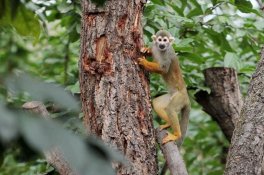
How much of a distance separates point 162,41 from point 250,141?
4.06 feet

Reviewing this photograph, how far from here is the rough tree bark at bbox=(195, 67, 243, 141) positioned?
4078mm

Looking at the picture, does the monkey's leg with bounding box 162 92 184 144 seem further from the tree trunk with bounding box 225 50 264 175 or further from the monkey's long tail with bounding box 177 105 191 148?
the tree trunk with bounding box 225 50 264 175

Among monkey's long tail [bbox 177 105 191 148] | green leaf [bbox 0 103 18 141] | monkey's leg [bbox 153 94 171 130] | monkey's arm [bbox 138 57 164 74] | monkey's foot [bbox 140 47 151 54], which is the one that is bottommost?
monkey's long tail [bbox 177 105 191 148]

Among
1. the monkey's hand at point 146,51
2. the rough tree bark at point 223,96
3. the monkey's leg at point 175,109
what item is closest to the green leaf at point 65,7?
the monkey's hand at point 146,51

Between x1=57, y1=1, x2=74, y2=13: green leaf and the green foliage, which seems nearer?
the green foliage

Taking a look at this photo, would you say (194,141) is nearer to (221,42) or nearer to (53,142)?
→ (221,42)

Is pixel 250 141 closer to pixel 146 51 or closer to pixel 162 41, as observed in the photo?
pixel 146 51

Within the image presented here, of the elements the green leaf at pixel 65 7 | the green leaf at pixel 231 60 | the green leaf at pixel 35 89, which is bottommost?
the green leaf at pixel 231 60

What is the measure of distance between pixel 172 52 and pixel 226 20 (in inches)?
19.1

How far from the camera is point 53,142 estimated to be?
48 centimetres

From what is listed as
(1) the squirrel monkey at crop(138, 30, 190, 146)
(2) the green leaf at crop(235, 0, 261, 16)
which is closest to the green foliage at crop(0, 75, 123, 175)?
(1) the squirrel monkey at crop(138, 30, 190, 146)

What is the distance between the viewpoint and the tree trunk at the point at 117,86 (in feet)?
8.05

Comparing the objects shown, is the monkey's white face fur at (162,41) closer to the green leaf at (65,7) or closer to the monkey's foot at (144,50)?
the monkey's foot at (144,50)

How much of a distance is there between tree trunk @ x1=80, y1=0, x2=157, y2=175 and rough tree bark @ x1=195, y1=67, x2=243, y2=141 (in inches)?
64.0
